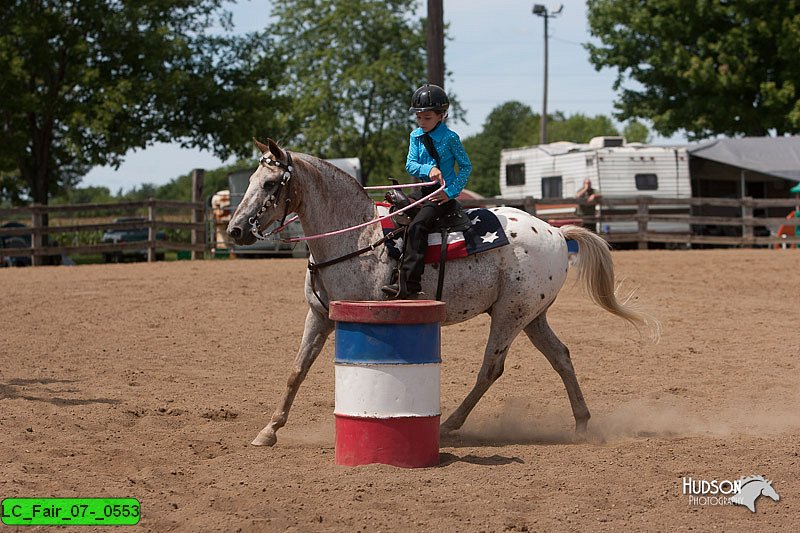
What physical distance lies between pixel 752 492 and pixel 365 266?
9.49 feet

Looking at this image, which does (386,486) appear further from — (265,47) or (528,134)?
(528,134)

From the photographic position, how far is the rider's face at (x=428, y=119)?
271 inches

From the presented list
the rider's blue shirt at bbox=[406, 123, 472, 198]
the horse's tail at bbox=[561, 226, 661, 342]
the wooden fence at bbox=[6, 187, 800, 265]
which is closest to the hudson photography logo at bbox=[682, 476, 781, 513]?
the rider's blue shirt at bbox=[406, 123, 472, 198]

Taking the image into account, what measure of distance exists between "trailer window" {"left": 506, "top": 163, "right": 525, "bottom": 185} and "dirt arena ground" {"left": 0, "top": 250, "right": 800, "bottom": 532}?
1438cm

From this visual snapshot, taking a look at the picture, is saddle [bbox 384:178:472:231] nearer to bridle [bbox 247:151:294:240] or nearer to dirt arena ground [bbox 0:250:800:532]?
bridle [bbox 247:151:294:240]

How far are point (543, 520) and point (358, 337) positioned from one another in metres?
1.58

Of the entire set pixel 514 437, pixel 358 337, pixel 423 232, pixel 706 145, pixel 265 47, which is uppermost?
pixel 265 47

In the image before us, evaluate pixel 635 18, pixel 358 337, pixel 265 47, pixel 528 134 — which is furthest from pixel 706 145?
pixel 528 134

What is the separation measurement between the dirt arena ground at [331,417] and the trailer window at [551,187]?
1268cm

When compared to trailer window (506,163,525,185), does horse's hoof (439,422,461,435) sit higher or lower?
lower

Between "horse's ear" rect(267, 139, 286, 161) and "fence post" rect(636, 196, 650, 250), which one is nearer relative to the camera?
"horse's ear" rect(267, 139, 286, 161)

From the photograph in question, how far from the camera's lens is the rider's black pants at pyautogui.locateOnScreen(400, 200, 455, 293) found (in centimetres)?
681

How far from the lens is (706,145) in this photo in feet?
92.3

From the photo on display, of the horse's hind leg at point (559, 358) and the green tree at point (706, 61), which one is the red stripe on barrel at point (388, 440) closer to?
the horse's hind leg at point (559, 358)
